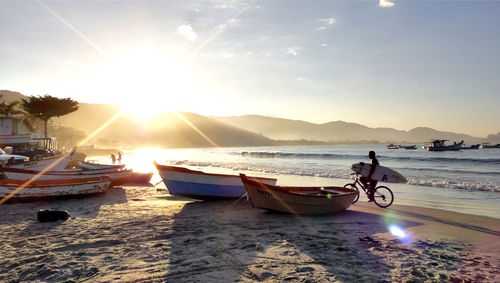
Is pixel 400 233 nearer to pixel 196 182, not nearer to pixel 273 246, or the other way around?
pixel 273 246

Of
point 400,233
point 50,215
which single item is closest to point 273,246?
point 400,233

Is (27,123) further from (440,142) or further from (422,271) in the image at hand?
(440,142)

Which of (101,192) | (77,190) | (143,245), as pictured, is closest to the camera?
(143,245)

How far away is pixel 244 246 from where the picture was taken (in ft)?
23.3

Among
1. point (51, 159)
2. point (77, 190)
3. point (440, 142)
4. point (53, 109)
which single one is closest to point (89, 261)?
point (77, 190)

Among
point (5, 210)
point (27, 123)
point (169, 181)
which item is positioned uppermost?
point (27, 123)

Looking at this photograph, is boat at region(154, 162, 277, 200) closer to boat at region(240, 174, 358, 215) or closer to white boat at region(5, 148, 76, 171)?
boat at region(240, 174, 358, 215)

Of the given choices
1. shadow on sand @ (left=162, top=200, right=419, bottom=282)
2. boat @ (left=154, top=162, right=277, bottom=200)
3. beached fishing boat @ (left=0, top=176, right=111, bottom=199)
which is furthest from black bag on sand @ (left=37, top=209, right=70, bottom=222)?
beached fishing boat @ (left=0, top=176, right=111, bottom=199)

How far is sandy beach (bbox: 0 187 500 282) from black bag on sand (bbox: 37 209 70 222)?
1.07 feet

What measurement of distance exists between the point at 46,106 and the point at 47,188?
123 feet

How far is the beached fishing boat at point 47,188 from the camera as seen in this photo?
12.3 metres

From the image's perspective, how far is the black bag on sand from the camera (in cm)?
937

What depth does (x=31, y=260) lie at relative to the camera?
6.14m

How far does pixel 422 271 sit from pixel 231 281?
3.56m
